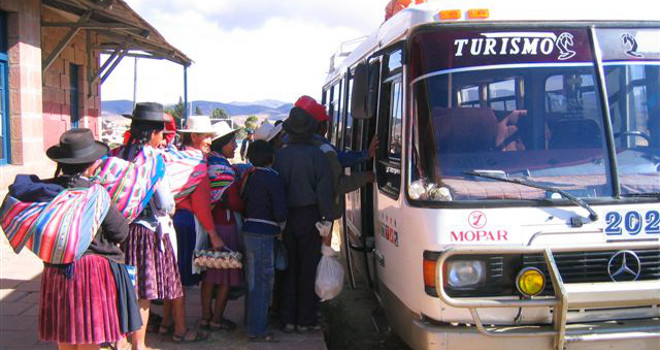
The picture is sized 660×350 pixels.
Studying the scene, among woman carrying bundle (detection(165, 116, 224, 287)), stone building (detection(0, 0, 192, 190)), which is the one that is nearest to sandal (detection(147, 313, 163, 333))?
woman carrying bundle (detection(165, 116, 224, 287))

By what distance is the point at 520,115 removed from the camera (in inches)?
147

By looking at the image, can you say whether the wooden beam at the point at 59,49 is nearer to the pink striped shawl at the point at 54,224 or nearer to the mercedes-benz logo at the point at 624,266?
the pink striped shawl at the point at 54,224

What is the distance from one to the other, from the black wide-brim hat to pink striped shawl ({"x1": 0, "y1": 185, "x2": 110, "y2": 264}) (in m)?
1.87

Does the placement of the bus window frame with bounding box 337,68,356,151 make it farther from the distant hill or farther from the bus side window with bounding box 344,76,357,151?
the distant hill

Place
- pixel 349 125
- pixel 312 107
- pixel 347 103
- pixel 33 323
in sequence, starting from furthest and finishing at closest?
pixel 347 103 → pixel 349 125 → pixel 312 107 → pixel 33 323

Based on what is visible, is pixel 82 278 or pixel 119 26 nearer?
pixel 82 278

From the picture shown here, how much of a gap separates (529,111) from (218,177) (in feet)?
7.77

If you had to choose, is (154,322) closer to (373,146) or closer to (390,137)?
(373,146)

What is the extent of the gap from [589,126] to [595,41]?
53 cm

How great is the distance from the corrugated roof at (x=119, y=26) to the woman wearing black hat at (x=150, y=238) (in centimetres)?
742

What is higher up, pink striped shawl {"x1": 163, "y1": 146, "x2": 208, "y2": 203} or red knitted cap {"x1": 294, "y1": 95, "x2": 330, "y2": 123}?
red knitted cap {"x1": 294, "y1": 95, "x2": 330, "y2": 123}

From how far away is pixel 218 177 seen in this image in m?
4.66

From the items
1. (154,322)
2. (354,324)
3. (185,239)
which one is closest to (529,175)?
(185,239)

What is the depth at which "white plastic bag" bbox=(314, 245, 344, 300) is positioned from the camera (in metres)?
4.77
